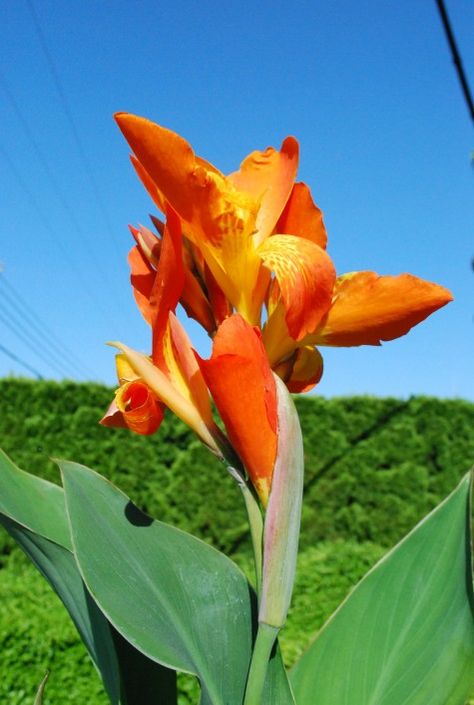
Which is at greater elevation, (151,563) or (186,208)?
(186,208)

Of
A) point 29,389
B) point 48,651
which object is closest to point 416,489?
point 29,389

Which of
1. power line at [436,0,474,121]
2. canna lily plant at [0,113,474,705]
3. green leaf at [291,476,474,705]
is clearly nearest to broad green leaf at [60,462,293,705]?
canna lily plant at [0,113,474,705]

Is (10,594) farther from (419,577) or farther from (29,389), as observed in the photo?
(419,577)

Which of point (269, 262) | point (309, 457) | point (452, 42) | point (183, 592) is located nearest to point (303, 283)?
point (269, 262)

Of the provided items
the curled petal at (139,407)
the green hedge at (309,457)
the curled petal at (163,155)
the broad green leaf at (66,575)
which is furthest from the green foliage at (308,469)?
the curled petal at (163,155)

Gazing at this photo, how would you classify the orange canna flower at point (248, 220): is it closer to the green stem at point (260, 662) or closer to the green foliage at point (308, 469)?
the green stem at point (260, 662)

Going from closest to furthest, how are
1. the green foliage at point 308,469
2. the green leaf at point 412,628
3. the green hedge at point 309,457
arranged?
the green leaf at point 412,628 < the green foliage at point 308,469 < the green hedge at point 309,457

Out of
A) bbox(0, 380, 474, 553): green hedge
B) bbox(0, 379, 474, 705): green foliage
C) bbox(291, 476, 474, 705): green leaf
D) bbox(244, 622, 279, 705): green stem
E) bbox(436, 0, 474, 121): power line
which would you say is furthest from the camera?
bbox(0, 380, 474, 553): green hedge

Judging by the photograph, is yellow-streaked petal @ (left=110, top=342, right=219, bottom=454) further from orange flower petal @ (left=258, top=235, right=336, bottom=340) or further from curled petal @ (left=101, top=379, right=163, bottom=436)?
orange flower petal @ (left=258, top=235, right=336, bottom=340)
